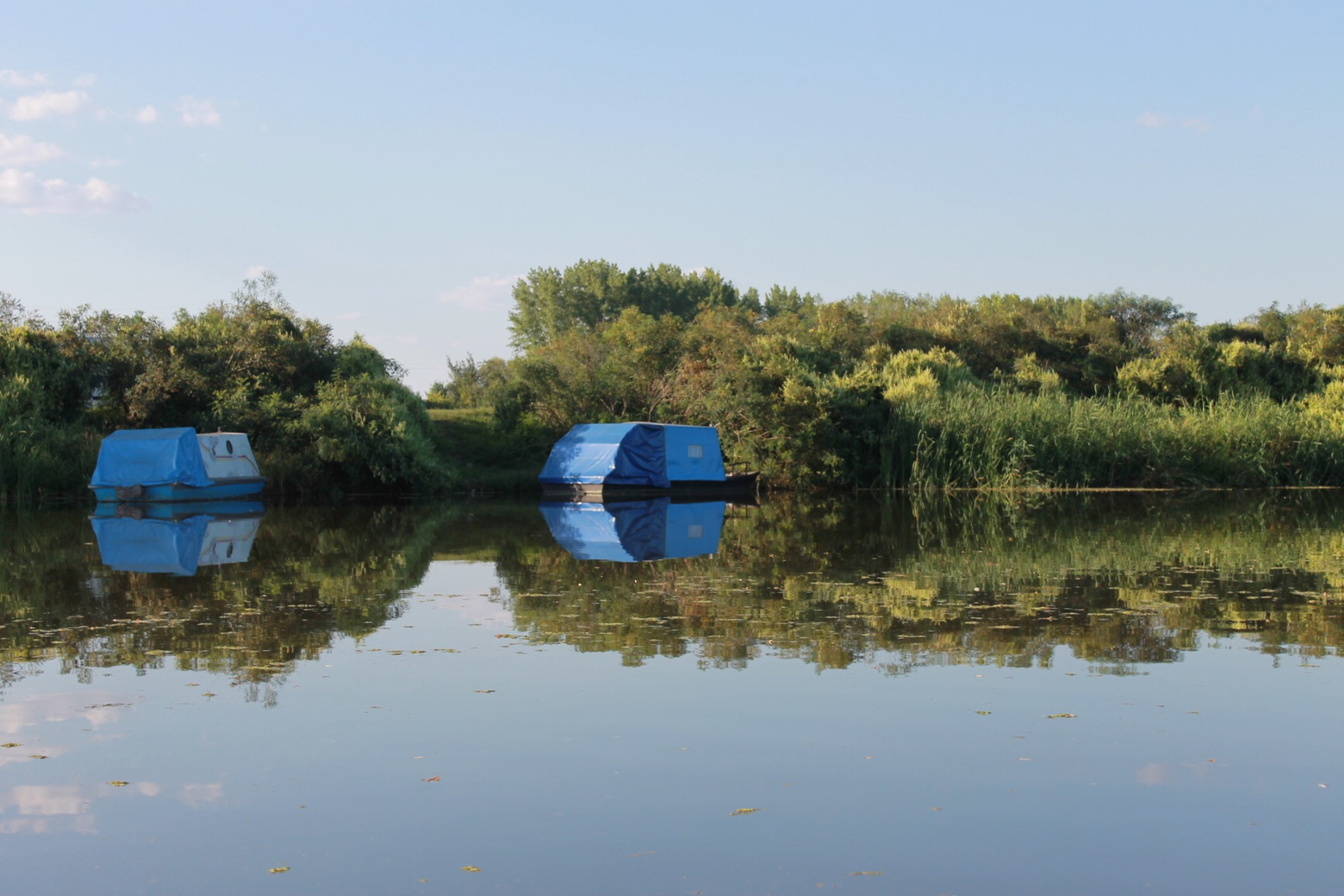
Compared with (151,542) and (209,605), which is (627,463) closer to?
(151,542)

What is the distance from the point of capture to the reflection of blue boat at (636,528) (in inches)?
586

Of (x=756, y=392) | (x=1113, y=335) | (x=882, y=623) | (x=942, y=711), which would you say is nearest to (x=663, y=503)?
(x=756, y=392)

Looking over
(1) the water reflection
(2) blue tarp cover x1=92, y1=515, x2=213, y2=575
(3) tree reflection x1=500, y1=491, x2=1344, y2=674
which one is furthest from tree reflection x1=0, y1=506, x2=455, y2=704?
(3) tree reflection x1=500, y1=491, x2=1344, y2=674

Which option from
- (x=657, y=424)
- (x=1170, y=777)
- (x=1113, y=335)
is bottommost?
(x=1170, y=777)

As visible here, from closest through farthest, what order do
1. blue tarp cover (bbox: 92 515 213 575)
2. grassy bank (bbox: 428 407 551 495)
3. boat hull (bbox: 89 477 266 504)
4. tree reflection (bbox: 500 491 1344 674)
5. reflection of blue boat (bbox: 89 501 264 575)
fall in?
tree reflection (bbox: 500 491 1344 674) < blue tarp cover (bbox: 92 515 213 575) < reflection of blue boat (bbox: 89 501 264 575) < boat hull (bbox: 89 477 266 504) < grassy bank (bbox: 428 407 551 495)

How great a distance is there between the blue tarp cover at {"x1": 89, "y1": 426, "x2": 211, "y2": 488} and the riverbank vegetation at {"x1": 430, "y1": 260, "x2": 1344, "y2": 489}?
Answer: 984 centimetres

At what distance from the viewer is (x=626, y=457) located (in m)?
28.0

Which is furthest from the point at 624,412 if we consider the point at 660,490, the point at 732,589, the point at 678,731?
the point at 678,731

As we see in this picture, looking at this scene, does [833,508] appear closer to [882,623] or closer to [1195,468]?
[1195,468]

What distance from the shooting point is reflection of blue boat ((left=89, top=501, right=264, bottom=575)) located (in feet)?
45.2

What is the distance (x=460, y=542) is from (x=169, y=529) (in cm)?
560

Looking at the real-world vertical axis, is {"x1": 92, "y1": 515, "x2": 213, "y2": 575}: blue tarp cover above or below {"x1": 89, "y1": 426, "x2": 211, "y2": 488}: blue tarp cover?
below

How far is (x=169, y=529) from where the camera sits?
1897 centimetres

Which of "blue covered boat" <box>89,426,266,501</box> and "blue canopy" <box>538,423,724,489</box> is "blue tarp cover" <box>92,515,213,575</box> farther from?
"blue canopy" <box>538,423,724,489</box>
